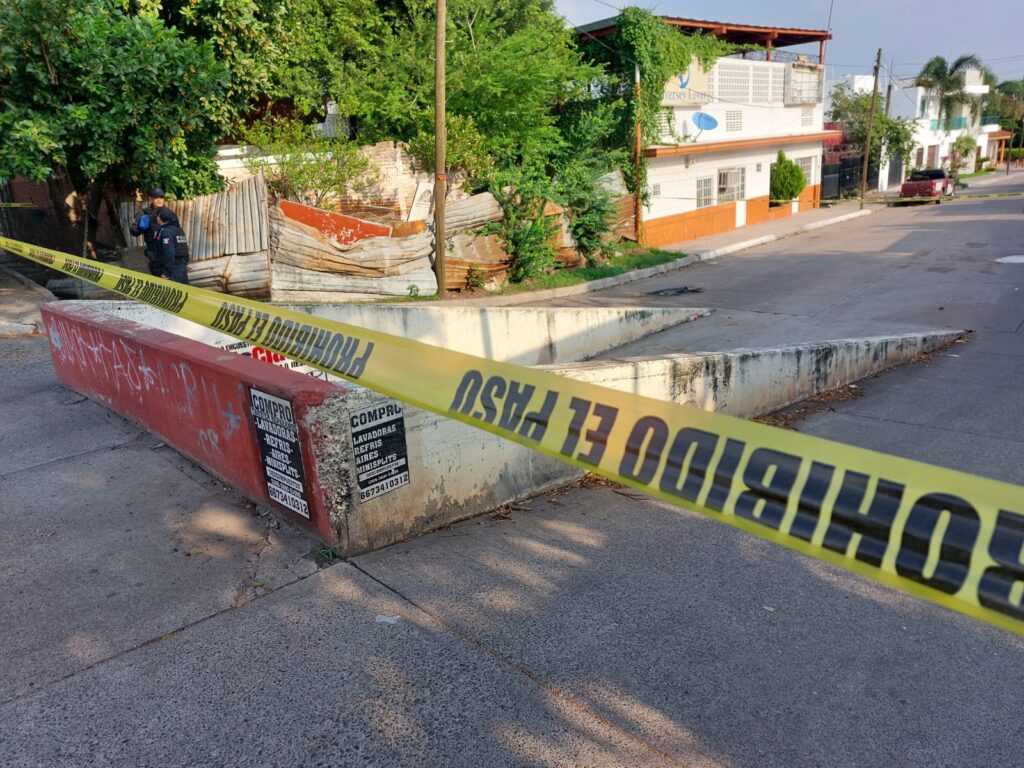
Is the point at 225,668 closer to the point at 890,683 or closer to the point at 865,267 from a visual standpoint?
the point at 890,683

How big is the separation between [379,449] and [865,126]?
43.7m

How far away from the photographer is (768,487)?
1.97 meters

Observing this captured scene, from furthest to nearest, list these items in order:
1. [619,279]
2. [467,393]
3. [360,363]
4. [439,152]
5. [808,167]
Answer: [808,167] < [619,279] < [439,152] < [360,363] < [467,393]

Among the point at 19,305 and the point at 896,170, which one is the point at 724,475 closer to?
the point at 19,305

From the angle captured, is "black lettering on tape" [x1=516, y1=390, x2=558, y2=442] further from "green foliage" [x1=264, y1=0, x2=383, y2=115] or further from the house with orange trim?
the house with orange trim

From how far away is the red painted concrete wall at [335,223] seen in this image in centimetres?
1355

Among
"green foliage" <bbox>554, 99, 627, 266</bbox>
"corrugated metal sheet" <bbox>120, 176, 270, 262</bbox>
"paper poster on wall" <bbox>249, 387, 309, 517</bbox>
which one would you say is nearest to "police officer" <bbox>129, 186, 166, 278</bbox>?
"corrugated metal sheet" <bbox>120, 176, 270, 262</bbox>

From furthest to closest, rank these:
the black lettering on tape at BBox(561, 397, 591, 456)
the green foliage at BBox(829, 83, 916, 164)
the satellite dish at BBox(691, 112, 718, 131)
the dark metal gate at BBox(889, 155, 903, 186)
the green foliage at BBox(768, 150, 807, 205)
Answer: the dark metal gate at BBox(889, 155, 903, 186) < the green foliage at BBox(829, 83, 916, 164) < the green foliage at BBox(768, 150, 807, 205) < the satellite dish at BBox(691, 112, 718, 131) < the black lettering on tape at BBox(561, 397, 591, 456)

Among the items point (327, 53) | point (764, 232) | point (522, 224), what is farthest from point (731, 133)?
point (327, 53)

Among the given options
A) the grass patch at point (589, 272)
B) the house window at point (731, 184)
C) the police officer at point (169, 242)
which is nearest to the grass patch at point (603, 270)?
the grass patch at point (589, 272)

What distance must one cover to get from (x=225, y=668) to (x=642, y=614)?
1911 millimetres

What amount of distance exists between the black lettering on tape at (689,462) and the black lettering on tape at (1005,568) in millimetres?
707

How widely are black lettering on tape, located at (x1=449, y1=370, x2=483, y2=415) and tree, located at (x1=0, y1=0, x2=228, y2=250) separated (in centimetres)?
1007

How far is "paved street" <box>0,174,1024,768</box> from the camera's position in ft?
8.75
